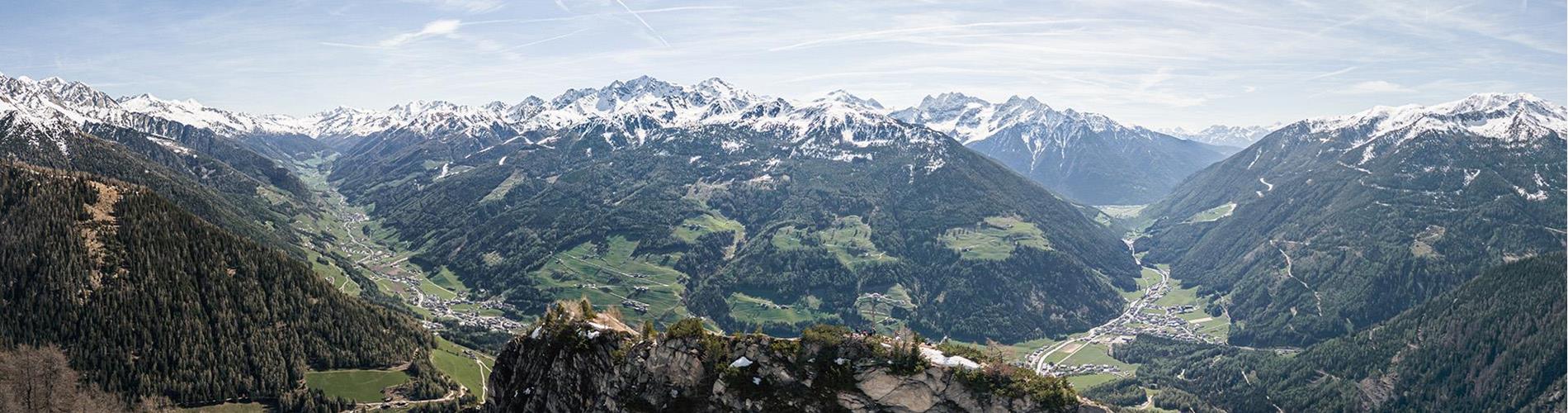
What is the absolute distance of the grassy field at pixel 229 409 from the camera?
7372 inches

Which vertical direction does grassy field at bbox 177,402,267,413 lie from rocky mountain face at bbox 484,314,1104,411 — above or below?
below

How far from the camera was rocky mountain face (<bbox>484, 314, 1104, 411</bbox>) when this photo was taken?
95.3m

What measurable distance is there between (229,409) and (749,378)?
15384cm

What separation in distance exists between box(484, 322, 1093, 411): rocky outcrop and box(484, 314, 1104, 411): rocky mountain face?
10 cm

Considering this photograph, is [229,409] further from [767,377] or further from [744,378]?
[767,377]

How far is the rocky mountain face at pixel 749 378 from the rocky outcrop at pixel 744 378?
96mm

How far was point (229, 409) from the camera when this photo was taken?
191m

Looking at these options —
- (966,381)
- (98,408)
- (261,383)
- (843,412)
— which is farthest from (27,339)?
(966,381)

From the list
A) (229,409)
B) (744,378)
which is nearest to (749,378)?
(744,378)

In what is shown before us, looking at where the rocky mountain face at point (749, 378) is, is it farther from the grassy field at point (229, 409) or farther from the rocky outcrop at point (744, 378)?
the grassy field at point (229, 409)

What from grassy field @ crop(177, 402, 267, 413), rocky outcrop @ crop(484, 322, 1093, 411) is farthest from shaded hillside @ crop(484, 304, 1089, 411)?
grassy field @ crop(177, 402, 267, 413)

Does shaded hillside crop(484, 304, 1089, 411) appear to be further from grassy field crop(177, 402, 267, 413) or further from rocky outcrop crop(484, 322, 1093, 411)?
grassy field crop(177, 402, 267, 413)

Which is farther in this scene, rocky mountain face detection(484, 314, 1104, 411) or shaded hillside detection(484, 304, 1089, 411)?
rocky mountain face detection(484, 314, 1104, 411)

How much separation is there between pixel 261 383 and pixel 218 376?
29.3 ft
